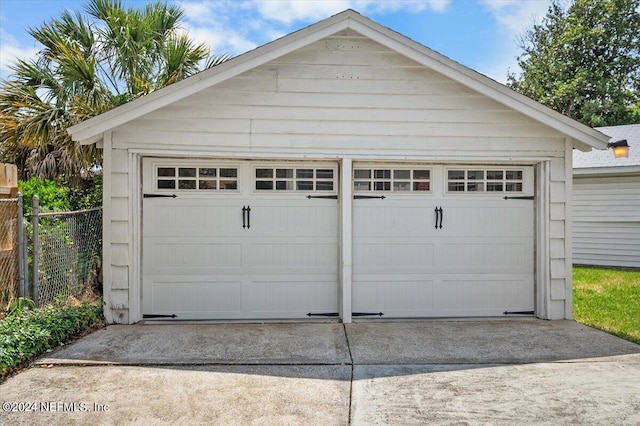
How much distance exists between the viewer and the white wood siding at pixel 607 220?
1075 cm

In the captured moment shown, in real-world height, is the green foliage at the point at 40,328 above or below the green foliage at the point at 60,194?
below

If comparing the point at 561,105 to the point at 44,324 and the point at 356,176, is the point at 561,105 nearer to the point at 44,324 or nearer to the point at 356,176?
the point at 356,176

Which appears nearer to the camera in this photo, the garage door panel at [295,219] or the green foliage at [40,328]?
the green foliage at [40,328]

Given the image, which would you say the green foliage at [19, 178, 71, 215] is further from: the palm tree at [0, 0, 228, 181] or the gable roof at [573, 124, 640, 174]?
the gable roof at [573, 124, 640, 174]

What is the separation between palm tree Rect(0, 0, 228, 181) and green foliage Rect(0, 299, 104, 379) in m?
3.27

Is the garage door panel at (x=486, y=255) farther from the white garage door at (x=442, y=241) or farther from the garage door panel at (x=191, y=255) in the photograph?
the garage door panel at (x=191, y=255)

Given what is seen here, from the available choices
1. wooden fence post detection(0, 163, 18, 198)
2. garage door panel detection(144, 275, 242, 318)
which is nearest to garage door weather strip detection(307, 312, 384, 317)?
garage door panel detection(144, 275, 242, 318)

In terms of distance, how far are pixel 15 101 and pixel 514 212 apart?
8.14 metres

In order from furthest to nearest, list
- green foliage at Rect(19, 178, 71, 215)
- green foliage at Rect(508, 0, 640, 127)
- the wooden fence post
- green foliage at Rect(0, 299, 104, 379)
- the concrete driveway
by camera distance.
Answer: green foliage at Rect(508, 0, 640, 127) < green foliage at Rect(19, 178, 71, 215) < the wooden fence post < green foliage at Rect(0, 299, 104, 379) < the concrete driveway

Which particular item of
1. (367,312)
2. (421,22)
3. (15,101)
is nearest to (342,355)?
(367,312)

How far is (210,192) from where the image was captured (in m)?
5.68

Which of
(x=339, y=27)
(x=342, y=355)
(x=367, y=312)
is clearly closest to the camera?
(x=342, y=355)

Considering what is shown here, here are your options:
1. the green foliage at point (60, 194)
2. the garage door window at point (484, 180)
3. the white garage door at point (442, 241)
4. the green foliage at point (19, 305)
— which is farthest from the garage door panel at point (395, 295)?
the green foliage at point (60, 194)

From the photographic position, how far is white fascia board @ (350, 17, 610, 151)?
5367mm
